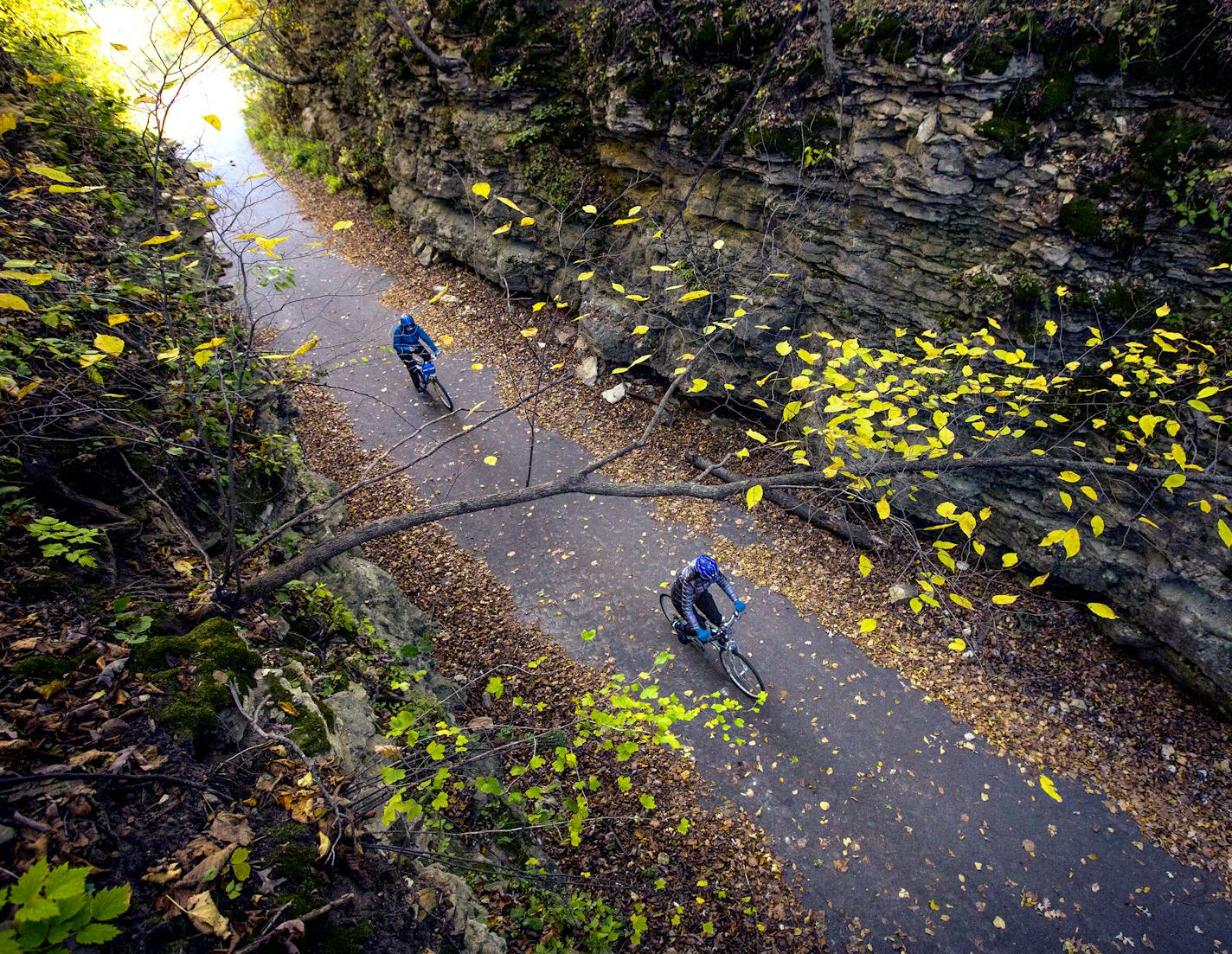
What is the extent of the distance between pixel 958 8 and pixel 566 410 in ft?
29.5

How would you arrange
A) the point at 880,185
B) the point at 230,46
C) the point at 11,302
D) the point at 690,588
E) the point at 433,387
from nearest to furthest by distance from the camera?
the point at 11,302 → the point at 230,46 → the point at 690,588 → the point at 880,185 → the point at 433,387

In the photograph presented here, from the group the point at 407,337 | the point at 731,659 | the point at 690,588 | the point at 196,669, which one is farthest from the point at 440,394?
the point at 196,669

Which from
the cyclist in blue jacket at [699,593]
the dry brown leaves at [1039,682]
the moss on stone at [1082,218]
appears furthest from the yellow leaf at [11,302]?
the moss on stone at [1082,218]

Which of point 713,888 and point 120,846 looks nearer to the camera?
point 120,846

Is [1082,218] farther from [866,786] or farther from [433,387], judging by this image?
[433,387]

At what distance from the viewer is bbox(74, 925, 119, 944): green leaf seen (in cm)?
176

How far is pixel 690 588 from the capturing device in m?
7.03

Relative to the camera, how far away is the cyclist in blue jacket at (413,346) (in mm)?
10797

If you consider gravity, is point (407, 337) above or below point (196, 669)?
above

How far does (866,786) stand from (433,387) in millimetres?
10887

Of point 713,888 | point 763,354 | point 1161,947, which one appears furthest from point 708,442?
point 1161,947

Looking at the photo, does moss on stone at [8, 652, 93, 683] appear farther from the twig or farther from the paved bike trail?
the paved bike trail

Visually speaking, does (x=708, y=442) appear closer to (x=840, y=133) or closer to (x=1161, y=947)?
(x=840, y=133)

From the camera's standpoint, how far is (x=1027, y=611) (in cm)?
846
